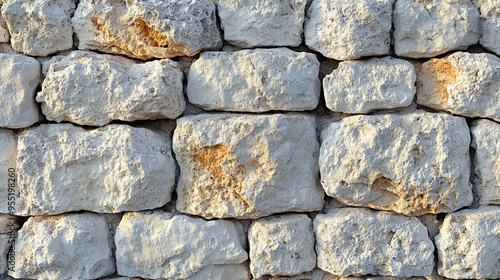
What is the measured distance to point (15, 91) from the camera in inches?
67.2

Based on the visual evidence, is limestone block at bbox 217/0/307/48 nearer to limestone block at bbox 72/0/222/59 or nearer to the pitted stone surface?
limestone block at bbox 72/0/222/59

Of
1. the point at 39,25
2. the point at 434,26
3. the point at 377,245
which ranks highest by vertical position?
the point at 434,26

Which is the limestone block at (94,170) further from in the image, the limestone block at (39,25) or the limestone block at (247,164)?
the limestone block at (39,25)

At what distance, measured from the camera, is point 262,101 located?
65.8 inches

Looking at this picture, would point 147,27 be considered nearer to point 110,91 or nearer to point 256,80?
point 110,91

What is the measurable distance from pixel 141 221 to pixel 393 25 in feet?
4.40

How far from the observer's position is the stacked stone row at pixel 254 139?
5.30 feet

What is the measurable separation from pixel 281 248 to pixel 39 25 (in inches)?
55.2

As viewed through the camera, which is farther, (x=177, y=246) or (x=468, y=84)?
(x=177, y=246)

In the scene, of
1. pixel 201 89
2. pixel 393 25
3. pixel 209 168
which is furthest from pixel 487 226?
pixel 201 89

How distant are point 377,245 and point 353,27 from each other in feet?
2.93

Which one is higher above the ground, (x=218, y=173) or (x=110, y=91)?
(x=110, y=91)

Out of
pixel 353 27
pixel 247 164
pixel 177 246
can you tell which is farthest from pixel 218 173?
pixel 353 27

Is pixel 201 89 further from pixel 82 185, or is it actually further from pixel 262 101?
pixel 82 185
